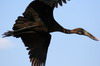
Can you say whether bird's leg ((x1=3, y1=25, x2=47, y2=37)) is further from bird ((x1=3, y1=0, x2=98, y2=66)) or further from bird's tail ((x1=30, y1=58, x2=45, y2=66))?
bird's tail ((x1=30, y1=58, x2=45, y2=66))

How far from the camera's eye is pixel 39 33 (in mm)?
25328

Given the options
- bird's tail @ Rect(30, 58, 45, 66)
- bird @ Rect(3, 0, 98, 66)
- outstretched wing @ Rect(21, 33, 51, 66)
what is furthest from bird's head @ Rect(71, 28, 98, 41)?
bird's tail @ Rect(30, 58, 45, 66)

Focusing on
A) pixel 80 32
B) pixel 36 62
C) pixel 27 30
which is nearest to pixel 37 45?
pixel 36 62

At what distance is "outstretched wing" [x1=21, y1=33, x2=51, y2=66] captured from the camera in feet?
84.9

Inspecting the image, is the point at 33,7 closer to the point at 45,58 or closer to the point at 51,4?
the point at 51,4

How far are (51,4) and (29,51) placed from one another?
8.63 ft

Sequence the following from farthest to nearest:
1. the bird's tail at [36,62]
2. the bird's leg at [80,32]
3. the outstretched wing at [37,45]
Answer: the bird's tail at [36,62]
the outstretched wing at [37,45]
the bird's leg at [80,32]

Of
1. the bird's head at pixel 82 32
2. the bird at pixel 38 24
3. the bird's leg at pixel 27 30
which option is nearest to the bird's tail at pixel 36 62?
the bird at pixel 38 24

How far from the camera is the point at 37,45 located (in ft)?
86.7

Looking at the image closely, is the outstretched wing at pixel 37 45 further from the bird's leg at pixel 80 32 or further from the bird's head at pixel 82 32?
the bird's head at pixel 82 32

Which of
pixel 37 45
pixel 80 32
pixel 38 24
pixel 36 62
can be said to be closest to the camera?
pixel 38 24

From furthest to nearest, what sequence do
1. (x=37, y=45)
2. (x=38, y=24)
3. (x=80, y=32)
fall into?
1. (x=37, y=45)
2. (x=80, y=32)
3. (x=38, y=24)

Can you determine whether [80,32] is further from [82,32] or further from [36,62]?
[36,62]

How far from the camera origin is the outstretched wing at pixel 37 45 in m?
25.9
